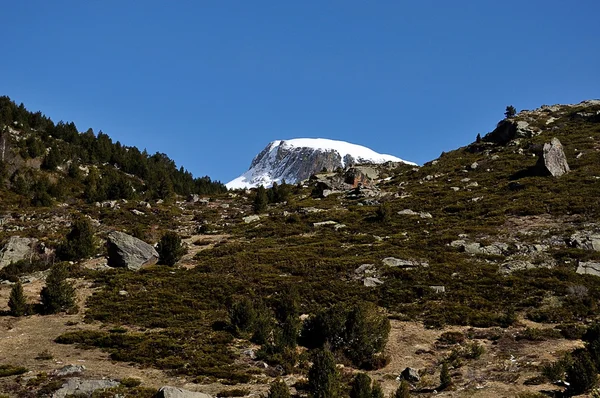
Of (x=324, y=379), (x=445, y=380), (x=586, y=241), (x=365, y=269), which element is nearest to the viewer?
(x=324, y=379)

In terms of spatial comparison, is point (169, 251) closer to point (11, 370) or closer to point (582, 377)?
point (11, 370)

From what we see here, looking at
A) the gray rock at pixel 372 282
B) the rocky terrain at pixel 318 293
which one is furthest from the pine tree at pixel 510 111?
the gray rock at pixel 372 282

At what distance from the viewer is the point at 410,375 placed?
15.8 metres

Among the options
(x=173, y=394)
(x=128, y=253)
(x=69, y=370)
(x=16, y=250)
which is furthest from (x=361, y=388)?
(x=16, y=250)

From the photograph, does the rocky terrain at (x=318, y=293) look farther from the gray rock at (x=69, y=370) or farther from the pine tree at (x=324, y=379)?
the pine tree at (x=324, y=379)

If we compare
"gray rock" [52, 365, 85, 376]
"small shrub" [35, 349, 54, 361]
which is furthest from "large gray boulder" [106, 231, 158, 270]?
"gray rock" [52, 365, 85, 376]

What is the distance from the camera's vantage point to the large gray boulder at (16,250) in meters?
30.4

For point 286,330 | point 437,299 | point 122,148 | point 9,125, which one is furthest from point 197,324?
point 122,148

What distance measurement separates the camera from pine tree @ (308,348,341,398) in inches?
519

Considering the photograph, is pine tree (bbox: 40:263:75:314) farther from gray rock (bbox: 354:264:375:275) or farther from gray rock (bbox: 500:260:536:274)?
gray rock (bbox: 500:260:536:274)

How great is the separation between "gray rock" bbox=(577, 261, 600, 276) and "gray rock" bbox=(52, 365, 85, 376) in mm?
24590

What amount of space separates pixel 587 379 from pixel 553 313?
827 centimetres

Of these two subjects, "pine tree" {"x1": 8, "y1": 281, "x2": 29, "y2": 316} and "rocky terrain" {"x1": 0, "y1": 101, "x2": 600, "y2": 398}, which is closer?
"rocky terrain" {"x1": 0, "y1": 101, "x2": 600, "y2": 398}

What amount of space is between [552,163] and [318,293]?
3768cm
